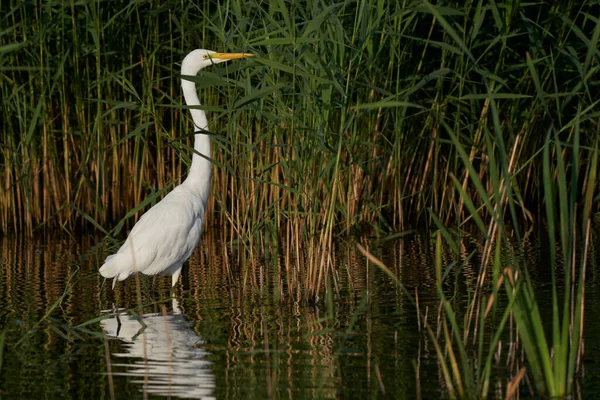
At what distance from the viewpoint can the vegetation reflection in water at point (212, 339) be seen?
161 inches

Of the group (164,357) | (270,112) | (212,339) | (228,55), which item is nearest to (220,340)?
(212,339)

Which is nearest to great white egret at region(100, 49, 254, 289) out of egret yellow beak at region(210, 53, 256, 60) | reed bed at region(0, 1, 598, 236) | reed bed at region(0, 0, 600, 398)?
egret yellow beak at region(210, 53, 256, 60)

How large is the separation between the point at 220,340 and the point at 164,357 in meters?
0.41

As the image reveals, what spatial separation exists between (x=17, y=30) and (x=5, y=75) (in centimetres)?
38

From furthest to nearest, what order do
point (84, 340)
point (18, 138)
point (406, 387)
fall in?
point (18, 138) → point (84, 340) → point (406, 387)

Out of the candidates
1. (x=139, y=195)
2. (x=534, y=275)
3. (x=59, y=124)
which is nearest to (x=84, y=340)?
(x=534, y=275)

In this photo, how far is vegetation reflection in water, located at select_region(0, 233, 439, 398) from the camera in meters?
4.09

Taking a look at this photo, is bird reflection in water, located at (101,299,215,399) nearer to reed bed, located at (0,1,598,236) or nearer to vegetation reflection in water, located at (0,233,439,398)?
vegetation reflection in water, located at (0,233,439,398)

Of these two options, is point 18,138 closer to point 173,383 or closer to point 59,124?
point 59,124

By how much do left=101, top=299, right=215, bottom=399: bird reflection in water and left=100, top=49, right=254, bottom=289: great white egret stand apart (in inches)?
20.5

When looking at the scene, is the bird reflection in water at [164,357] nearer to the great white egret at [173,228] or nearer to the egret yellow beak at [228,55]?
the great white egret at [173,228]

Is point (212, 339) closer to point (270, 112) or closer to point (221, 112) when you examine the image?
point (270, 112)

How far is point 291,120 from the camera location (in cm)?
600

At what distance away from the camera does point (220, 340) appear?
197 inches
